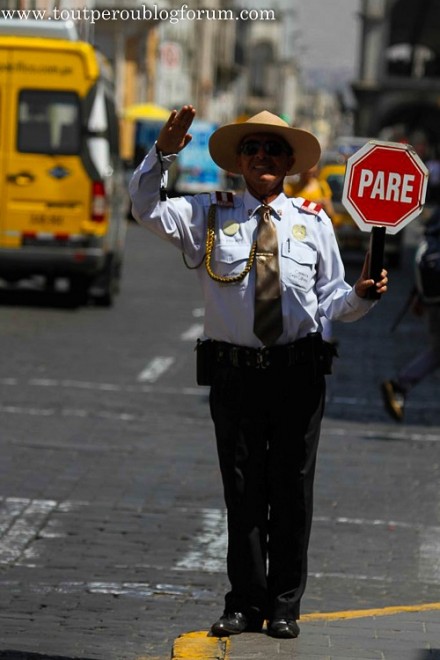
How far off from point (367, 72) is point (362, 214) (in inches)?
4141

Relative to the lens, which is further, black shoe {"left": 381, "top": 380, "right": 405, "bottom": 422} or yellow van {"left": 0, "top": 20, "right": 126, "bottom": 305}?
yellow van {"left": 0, "top": 20, "right": 126, "bottom": 305}

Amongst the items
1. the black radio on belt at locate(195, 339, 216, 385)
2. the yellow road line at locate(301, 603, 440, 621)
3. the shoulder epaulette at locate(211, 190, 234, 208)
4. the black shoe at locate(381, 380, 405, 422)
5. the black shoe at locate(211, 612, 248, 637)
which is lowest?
the black shoe at locate(381, 380, 405, 422)

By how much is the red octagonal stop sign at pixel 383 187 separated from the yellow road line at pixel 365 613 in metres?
1.64

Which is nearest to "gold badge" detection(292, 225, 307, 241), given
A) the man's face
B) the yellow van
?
the man's face

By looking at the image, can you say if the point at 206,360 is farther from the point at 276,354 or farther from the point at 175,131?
the point at 175,131

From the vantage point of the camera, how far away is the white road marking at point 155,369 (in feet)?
47.0

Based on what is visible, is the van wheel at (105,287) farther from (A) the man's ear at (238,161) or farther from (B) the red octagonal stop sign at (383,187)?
(B) the red octagonal stop sign at (383,187)

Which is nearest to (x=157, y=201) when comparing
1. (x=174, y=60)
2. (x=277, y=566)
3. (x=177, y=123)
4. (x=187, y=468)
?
(x=177, y=123)

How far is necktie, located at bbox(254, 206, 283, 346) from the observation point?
600cm

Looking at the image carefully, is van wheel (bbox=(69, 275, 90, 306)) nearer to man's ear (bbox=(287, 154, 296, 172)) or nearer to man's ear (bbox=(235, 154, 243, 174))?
man's ear (bbox=(235, 154, 243, 174))

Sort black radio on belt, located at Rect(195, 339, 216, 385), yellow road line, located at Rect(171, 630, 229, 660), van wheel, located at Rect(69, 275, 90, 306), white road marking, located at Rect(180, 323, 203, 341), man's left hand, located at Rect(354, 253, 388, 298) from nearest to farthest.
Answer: man's left hand, located at Rect(354, 253, 388, 298) < yellow road line, located at Rect(171, 630, 229, 660) < black radio on belt, located at Rect(195, 339, 216, 385) < white road marking, located at Rect(180, 323, 203, 341) < van wheel, located at Rect(69, 275, 90, 306)

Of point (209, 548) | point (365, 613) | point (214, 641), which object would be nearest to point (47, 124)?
point (209, 548)

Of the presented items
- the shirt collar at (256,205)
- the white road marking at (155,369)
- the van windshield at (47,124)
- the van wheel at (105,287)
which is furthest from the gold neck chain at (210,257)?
the van wheel at (105,287)

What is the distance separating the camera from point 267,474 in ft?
20.4
